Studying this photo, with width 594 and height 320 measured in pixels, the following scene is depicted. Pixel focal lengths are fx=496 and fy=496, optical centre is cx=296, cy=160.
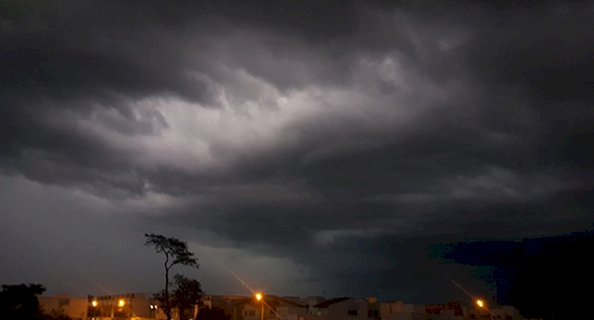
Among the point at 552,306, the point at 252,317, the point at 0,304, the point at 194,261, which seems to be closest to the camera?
the point at 552,306

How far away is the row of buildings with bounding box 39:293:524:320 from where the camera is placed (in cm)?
8831

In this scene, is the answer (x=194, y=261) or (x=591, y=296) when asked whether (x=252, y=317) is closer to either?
(x=194, y=261)

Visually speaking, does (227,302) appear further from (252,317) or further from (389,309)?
(389,309)

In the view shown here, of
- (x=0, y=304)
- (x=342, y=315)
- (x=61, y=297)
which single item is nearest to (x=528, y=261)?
(x=342, y=315)

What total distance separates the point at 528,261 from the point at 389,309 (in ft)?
147

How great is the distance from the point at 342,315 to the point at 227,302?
1251 inches

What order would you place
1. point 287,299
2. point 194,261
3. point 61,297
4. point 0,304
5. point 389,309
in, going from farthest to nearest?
point 287,299 → point 61,297 → point 389,309 → point 194,261 → point 0,304

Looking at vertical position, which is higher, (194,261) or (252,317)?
(194,261)

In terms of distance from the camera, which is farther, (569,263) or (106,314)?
(106,314)

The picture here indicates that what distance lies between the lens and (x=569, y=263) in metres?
48.5

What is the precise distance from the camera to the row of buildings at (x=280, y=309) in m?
88.3

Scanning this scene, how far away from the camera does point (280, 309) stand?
9225 cm

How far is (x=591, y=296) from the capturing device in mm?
45750

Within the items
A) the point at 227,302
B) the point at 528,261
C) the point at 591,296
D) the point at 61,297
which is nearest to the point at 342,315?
the point at 227,302
